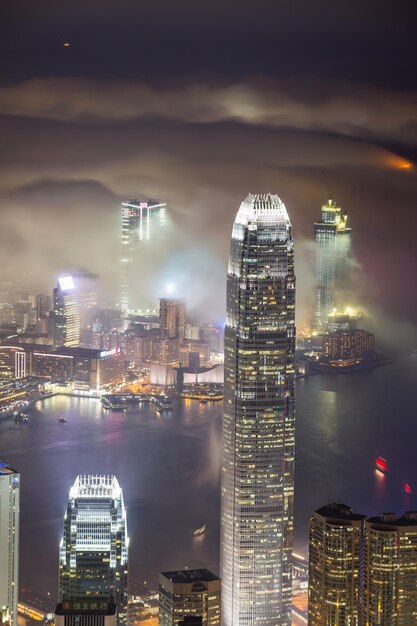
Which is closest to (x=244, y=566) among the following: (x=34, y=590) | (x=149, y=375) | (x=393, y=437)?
(x=34, y=590)

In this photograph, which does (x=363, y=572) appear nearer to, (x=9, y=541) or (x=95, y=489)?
(x=95, y=489)

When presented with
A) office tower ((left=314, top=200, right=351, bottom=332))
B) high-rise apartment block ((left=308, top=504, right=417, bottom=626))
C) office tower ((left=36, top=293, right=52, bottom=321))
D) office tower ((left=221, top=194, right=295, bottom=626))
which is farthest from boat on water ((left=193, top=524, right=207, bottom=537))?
office tower ((left=36, top=293, right=52, bottom=321))

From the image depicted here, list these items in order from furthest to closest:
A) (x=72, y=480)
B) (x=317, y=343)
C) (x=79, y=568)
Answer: (x=317, y=343)
(x=72, y=480)
(x=79, y=568)

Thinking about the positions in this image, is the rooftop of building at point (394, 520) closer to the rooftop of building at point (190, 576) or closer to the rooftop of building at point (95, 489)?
the rooftop of building at point (190, 576)

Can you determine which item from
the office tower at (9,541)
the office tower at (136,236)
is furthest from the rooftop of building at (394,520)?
the office tower at (136,236)

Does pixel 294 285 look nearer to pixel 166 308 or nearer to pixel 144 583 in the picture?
pixel 144 583

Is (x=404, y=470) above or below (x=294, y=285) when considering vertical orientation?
below

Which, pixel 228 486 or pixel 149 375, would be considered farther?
pixel 149 375
